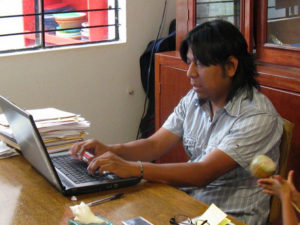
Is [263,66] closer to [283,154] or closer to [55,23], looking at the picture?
[283,154]

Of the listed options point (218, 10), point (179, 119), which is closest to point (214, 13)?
point (218, 10)

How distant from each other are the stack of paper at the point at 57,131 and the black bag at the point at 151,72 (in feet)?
4.92

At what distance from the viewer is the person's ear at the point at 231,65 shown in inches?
73.5

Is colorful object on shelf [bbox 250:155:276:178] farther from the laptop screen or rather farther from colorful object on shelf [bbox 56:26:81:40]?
colorful object on shelf [bbox 56:26:81:40]

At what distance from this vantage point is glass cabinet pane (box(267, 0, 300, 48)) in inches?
96.4

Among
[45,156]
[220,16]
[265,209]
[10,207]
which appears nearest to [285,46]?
[220,16]

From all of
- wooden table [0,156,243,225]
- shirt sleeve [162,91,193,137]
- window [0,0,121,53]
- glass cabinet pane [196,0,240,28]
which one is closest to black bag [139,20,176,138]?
window [0,0,121,53]

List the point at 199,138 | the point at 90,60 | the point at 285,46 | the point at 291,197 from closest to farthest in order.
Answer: the point at 291,197 → the point at 199,138 → the point at 285,46 → the point at 90,60

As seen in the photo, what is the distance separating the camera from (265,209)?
1.85 meters

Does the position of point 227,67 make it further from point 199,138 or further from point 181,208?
point 181,208

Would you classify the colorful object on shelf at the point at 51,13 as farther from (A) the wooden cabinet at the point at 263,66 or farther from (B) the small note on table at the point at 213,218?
(B) the small note on table at the point at 213,218

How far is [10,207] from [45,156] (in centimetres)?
19

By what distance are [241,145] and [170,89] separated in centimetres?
132

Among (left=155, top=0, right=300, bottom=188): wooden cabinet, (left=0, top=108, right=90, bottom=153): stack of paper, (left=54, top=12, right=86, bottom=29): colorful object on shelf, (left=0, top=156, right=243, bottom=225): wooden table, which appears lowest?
(left=0, top=156, right=243, bottom=225): wooden table
